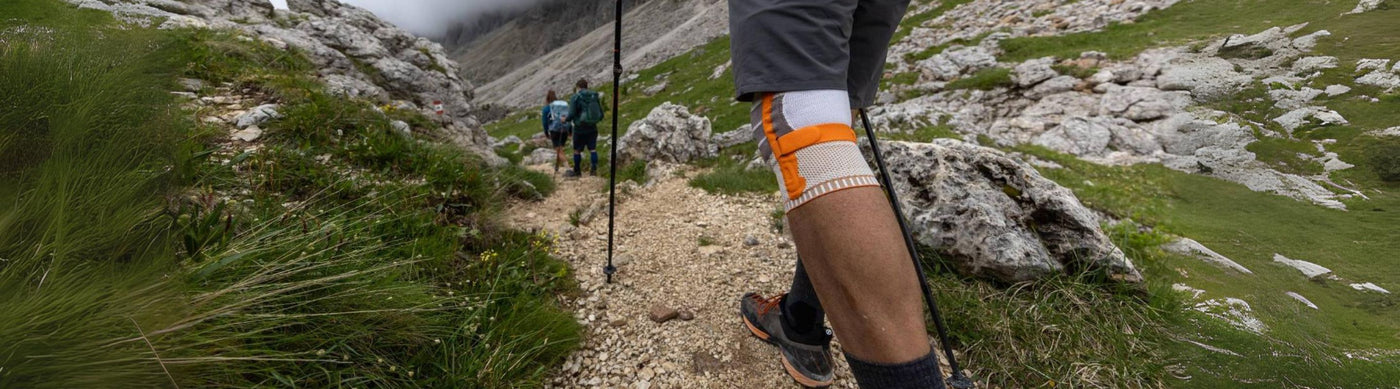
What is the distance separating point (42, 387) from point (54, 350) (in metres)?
0.09

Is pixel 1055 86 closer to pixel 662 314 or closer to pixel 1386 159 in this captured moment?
pixel 1386 159

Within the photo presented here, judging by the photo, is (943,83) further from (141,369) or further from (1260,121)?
(141,369)

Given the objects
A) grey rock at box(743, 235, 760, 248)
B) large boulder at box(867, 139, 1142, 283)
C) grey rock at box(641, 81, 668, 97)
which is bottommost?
grey rock at box(641, 81, 668, 97)

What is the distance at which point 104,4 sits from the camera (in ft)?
39.0

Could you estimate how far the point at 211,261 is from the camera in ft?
5.70

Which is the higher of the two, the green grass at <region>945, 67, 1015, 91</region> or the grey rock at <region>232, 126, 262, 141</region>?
the grey rock at <region>232, 126, 262, 141</region>

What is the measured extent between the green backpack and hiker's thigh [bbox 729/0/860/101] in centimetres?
907

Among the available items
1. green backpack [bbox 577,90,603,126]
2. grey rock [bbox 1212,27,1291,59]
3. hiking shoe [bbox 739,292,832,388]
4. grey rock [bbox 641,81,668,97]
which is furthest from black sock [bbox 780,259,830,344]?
grey rock [bbox 641,81,668,97]

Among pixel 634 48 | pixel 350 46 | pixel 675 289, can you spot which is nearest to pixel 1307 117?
pixel 675 289

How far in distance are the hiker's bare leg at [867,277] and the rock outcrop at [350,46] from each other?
33.4 feet

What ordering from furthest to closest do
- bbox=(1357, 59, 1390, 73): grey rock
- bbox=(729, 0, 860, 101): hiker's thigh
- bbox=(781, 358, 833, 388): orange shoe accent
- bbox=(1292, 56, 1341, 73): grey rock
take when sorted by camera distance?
bbox=(1292, 56, 1341, 73): grey rock, bbox=(1357, 59, 1390, 73): grey rock, bbox=(781, 358, 833, 388): orange shoe accent, bbox=(729, 0, 860, 101): hiker's thigh

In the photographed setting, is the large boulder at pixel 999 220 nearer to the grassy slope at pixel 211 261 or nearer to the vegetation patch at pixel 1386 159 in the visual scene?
the grassy slope at pixel 211 261

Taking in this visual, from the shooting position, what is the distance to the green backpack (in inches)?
398

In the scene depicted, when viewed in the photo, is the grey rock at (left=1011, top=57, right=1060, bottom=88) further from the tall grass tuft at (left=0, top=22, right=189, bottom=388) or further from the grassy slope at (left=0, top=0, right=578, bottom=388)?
the tall grass tuft at (left=0, top=22, right=189, bottom=388)
